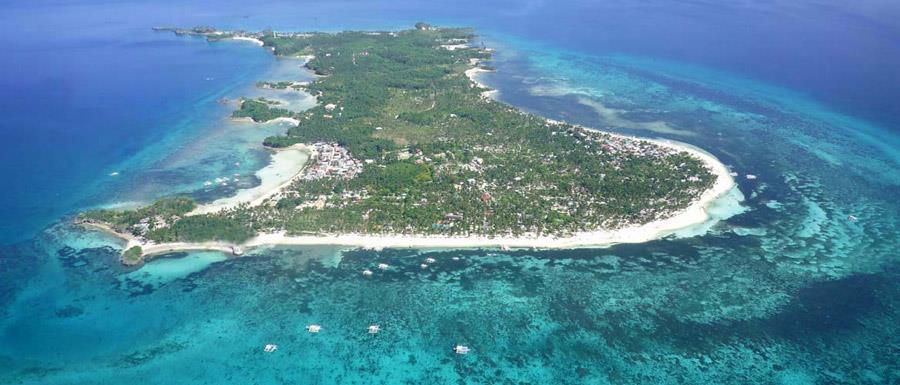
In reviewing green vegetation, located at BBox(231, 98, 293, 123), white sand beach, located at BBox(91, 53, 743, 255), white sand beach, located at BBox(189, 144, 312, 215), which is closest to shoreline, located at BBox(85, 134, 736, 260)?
white sand beach, located at BBox(91, 53, 743, 255)

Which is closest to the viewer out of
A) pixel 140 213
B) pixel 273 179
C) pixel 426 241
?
pixel 426 241

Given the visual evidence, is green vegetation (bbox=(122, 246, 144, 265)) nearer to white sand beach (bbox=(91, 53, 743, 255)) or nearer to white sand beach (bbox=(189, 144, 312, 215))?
white sand beach (bbox=(91, 53, 743, 255))

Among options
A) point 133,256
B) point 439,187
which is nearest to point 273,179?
point 133,256

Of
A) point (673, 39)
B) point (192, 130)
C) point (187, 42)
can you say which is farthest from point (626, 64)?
point (187, 42)

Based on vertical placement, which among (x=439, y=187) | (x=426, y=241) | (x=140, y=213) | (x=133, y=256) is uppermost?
(x=439, y=187)

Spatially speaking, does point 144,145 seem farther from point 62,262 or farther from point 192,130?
point 62,262

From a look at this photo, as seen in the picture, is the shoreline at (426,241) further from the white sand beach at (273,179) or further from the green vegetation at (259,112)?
the green vegetation at (259,112)

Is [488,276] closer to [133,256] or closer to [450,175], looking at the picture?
[450,175]
